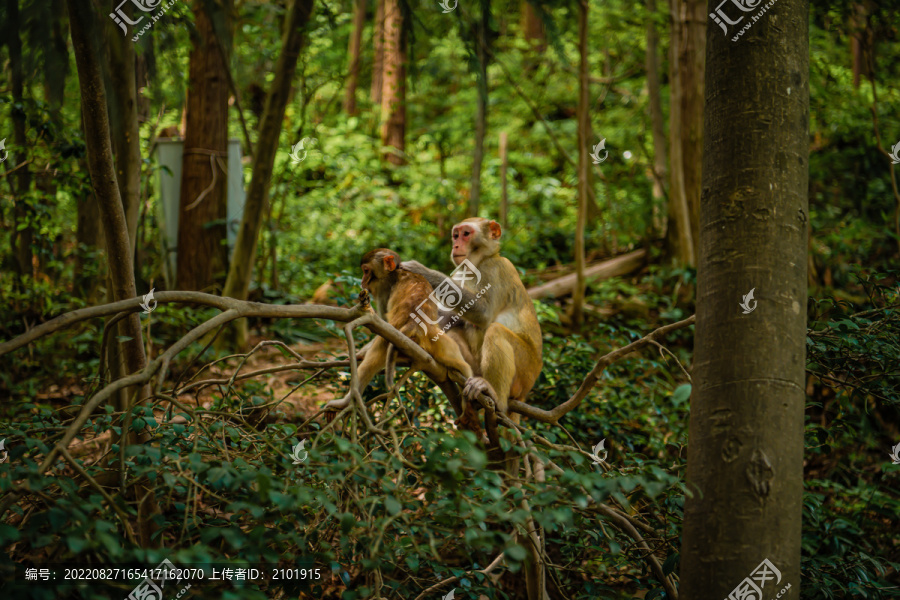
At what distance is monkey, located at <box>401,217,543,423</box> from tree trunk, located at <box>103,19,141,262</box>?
180cm

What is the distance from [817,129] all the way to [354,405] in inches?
444

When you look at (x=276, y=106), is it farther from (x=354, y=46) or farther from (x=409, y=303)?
(x=354, y=46)

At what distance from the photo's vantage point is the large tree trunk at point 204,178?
795 centimetres

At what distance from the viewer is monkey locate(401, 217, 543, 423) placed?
157 inches

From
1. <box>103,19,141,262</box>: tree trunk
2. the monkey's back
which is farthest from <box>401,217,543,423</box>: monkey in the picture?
<box>103,19,141,262</box>: tree trunk

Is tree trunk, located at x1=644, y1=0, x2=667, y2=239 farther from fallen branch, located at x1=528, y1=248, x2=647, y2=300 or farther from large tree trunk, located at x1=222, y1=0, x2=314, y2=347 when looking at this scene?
large tree trunk, located at x1=222, y1=0, x2=314, y2=347

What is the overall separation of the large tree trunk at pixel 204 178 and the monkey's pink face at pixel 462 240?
4.55m

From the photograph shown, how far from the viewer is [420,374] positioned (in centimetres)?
473

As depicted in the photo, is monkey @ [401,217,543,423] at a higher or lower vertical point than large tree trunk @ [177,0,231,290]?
lower

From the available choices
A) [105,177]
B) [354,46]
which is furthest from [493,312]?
[354,46]

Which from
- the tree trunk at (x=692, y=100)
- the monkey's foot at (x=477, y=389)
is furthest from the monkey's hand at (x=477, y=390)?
the tree trunk at (x=692, y=100)

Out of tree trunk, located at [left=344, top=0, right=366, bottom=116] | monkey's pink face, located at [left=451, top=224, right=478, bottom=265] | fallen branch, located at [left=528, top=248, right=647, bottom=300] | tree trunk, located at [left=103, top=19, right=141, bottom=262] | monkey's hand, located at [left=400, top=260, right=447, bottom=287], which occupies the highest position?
tree trunk, located at [left=344, top=0, right=366, bottom=116]

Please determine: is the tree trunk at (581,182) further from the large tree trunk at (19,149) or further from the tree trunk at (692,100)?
the large tree trunk at (19,149)

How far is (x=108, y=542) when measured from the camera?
5.94ft
